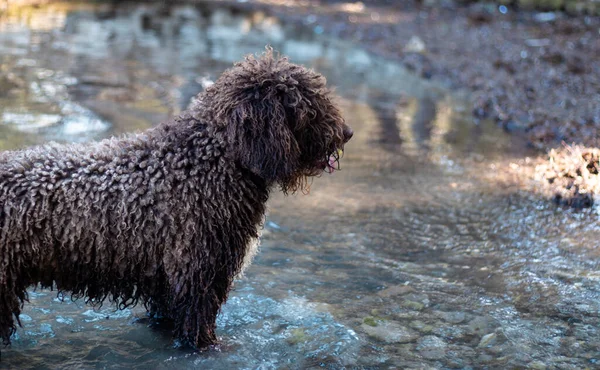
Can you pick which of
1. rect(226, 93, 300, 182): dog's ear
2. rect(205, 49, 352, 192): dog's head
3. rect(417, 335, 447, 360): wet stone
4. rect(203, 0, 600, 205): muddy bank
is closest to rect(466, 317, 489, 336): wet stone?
rect(417, 335, 447, 360): wet stone

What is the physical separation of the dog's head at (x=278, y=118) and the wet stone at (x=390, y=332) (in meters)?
1.32

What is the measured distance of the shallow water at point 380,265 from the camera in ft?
15.9

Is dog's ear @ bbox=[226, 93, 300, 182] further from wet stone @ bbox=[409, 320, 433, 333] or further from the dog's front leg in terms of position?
wet stone @ bbox=[409, 320, 433, 333]

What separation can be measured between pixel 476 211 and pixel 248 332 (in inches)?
137

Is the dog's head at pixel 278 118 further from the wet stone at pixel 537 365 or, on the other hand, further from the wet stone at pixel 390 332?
the wet stone at pixel 537 365

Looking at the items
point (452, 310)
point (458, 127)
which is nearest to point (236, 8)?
point (458, 127)

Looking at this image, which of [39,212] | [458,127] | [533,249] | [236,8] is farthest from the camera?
[236,8]

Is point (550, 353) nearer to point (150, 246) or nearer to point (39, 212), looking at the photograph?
point (150, 246)

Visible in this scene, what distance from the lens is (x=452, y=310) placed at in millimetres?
5531

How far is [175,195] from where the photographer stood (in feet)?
14.3

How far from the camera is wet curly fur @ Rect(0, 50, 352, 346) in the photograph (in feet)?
13.6

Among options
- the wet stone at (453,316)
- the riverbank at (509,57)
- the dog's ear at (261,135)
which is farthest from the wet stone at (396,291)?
the riverbank at (509,57)

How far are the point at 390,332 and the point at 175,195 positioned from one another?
1.98 metres

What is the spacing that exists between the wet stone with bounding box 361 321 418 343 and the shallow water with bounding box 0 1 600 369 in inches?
0.6
